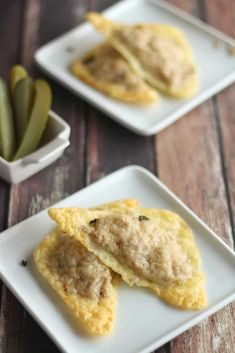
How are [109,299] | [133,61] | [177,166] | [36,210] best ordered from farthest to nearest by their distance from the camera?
[133,61]
[177,166]
[36,210]
[109,299]

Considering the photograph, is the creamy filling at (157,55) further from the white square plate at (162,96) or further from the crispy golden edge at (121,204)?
the crispy golden edge at (121,204)

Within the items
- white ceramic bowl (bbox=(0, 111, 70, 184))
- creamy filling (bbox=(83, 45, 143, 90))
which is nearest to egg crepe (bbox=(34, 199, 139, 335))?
white ceramic bowl (bbox=(0, 111, 70, 184))

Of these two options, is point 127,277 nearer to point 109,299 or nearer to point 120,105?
point 109,299

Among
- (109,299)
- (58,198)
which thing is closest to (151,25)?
(58,198)

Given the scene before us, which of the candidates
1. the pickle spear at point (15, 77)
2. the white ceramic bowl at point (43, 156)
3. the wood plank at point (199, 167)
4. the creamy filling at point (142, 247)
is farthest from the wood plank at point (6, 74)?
the wood plank at point (199, 167)

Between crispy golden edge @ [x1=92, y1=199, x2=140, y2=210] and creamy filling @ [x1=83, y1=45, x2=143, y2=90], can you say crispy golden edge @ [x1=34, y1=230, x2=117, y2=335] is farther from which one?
creamy filling @ [x1=83, y1=45, x2=143, y2=90]

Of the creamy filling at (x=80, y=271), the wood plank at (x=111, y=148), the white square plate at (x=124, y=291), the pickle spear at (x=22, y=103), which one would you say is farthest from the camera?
the wood plank at (x=111, y=148)
